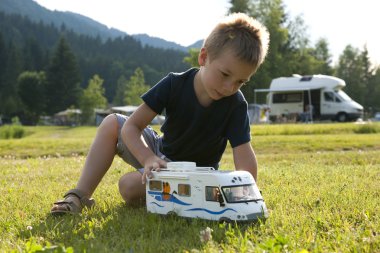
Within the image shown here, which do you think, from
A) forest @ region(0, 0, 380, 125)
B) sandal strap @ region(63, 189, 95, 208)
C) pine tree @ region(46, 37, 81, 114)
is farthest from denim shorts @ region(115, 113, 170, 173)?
pine tree @ region(46, 37, 81, 114)

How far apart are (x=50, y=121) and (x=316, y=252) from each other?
9425 cm

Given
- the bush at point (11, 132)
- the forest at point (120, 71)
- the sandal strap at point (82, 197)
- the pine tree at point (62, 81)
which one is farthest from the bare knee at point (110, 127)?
the pine tree at point (62, 81)

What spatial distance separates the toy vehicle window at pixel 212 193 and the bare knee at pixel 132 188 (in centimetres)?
87

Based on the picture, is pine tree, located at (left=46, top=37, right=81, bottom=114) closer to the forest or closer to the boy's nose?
the forest

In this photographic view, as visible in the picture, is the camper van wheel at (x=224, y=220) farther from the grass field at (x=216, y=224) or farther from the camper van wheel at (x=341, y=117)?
the camper van wheel at (x=341, y=117)

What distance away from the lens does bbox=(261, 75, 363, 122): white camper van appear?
32094 mm

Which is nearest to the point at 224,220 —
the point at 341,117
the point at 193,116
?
the point at 193,116

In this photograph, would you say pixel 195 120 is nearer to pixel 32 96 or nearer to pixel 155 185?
pixel 155 185

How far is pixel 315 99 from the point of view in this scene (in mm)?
33312

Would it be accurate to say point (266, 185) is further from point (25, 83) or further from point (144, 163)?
point (25, 83)

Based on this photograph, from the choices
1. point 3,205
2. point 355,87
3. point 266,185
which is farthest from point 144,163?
point 355,87

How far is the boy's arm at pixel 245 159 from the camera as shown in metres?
3.82

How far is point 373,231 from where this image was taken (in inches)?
114

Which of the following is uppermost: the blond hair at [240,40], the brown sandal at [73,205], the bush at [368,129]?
the blond hair at [240,40]
